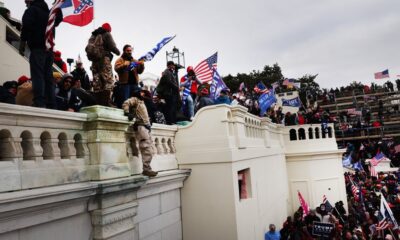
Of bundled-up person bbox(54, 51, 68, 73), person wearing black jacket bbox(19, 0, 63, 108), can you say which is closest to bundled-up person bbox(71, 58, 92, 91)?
bundled-up person bbox(54, 51, 68, 73)

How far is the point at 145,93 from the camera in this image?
612 cm

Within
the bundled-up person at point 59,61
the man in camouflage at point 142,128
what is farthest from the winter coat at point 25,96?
the bundled-up person at point 59,61

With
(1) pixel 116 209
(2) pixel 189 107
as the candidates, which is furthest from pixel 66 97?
(2) pixel 189 107

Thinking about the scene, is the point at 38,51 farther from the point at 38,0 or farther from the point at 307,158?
the point at 307,158

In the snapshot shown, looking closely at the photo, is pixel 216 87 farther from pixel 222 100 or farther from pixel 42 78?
pixel 42 78

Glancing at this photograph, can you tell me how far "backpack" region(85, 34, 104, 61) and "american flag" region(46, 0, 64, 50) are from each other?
0.54 metres

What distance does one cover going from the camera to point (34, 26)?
4.73 meters

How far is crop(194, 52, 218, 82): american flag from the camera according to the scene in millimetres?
11548

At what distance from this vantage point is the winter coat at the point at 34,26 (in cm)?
471

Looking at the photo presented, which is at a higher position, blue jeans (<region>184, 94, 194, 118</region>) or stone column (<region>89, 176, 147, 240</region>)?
blue jeans (<region>184, 94, 194, 118</region>)

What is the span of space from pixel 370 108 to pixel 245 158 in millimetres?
42519

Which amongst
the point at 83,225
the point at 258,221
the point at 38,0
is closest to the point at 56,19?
the point at 38,0

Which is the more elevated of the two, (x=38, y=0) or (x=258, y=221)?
(x=38, y=0)

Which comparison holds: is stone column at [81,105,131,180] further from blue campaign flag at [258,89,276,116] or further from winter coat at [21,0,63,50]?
blue campaign flag at [258,89,276,116]
